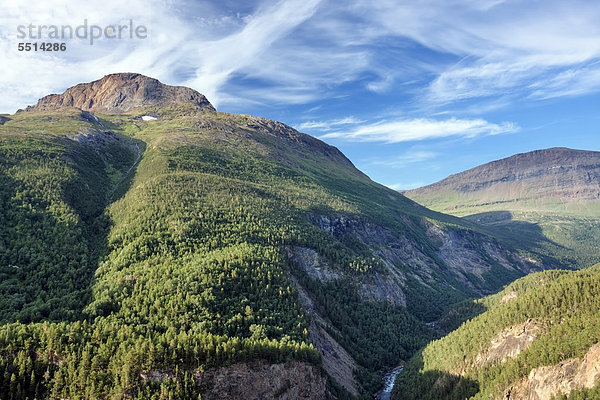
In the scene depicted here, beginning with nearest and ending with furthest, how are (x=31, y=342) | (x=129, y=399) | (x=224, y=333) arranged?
(x=129, y=399)
(x=31, y=342)
(x=224, y=333)

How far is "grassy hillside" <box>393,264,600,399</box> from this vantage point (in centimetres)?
10181

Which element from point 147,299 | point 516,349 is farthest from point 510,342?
point 147,299

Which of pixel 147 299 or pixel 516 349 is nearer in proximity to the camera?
pixel 147 299

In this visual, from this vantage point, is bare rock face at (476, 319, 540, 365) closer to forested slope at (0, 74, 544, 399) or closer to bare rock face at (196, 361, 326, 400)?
forested slope at (0, 74, 544, 399)

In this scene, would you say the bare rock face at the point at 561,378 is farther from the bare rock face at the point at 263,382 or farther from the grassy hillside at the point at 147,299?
the grassy hillside at the point at 147,299

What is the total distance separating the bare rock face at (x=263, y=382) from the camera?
88688 mm

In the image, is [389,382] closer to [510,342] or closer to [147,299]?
[510,342]

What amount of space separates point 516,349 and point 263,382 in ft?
273

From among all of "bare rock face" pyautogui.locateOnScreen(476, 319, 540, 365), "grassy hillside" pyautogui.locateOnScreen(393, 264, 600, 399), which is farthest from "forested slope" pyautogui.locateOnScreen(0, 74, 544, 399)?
"bare rock face" pyautogui.locateOnScreen(476, 319, 540, 365)

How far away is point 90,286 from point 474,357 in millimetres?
138577

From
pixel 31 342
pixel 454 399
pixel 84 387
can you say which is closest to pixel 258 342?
pixel 84 387

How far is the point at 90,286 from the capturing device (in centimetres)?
13600

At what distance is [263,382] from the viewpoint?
9662 centimetres

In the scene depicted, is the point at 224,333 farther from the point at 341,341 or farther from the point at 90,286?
the point at 341,341
